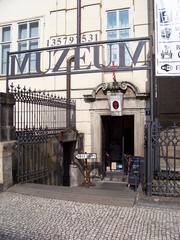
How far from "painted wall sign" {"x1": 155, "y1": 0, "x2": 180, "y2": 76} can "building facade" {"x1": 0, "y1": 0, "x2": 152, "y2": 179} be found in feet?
12.5

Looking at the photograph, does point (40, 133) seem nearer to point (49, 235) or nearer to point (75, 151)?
point (75, 151)

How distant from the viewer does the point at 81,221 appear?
16.3 feet

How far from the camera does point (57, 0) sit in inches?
524

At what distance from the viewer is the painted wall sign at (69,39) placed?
12.5 m

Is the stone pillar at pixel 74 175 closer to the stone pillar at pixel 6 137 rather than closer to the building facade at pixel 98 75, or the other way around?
the building facade at pixel 98 75

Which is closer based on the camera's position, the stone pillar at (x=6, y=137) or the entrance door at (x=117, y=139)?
the stone pillar at (x=6, y=137)

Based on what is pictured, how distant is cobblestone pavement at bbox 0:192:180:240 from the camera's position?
4398 millimetres

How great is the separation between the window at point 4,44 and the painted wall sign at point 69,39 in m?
2.03

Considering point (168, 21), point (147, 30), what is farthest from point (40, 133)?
point (147, 30)

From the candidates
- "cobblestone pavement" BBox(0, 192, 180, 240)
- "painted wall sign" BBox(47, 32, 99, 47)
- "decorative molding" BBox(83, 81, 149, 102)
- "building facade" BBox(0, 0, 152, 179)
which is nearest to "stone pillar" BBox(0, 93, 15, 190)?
"cobblestone pavement" BBox(0, 192, 180, 240)

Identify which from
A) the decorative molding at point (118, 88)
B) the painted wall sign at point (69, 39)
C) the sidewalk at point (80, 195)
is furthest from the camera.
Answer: the painted wall sign at point (69, 39)

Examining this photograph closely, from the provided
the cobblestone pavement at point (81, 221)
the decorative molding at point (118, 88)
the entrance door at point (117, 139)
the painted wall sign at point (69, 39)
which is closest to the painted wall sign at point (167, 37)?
the cobblestone pavement at point (81, 221)

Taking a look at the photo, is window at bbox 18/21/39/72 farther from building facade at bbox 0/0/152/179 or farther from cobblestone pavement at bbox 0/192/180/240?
cobblestone pavement at bbox 0/192/180/240

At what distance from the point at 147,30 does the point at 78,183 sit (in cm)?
591
